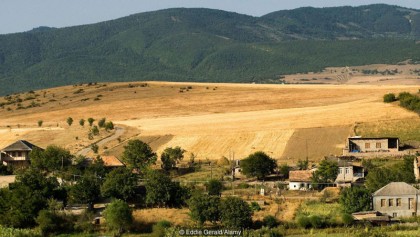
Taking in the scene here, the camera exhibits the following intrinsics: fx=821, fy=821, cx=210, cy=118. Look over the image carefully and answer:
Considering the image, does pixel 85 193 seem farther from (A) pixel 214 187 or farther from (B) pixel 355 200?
(B) pixel 355 200

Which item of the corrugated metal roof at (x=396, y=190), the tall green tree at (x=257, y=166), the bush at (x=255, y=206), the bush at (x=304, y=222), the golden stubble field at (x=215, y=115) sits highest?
the golden stubble field at (x=215, y=115)

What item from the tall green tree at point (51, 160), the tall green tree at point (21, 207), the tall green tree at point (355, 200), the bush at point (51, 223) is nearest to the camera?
the bush at point (51, 223)

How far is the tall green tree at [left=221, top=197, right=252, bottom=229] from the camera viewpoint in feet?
156

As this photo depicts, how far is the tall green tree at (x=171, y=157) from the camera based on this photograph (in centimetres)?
6988

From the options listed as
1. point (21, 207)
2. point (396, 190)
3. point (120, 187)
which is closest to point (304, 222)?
point (396, 190)

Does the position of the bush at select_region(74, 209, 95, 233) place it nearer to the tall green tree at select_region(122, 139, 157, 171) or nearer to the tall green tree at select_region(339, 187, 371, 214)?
the tall green tree at select_region(339, 187, 371, 214)

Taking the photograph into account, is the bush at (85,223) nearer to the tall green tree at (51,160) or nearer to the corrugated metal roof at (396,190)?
the tall green tree at (51,160)

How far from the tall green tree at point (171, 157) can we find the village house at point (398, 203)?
22864mm

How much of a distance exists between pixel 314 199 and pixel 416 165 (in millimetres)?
10879

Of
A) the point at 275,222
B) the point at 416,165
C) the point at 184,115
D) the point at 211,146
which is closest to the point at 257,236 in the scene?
the point at 275,222

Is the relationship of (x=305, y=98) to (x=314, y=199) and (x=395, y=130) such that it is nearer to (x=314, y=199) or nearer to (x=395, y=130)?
(x=395, y=130)

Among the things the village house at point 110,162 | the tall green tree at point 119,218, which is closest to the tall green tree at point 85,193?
the tall green tree at point 119,218

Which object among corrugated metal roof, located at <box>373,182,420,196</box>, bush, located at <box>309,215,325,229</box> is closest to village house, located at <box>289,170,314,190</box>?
corrugated metal roof, located at <box>373,182,420,196</box>

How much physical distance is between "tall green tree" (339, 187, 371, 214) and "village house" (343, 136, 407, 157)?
21.7m
